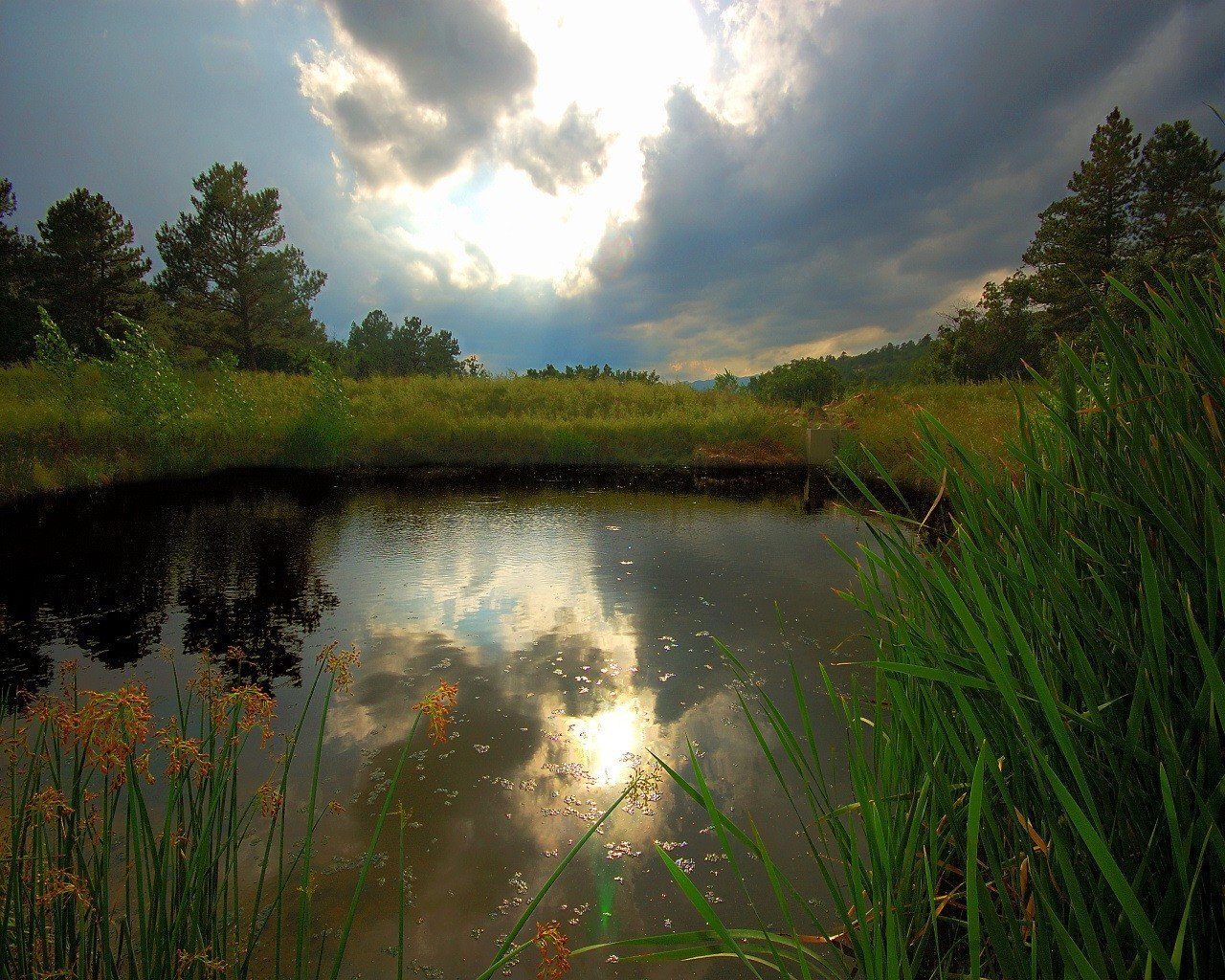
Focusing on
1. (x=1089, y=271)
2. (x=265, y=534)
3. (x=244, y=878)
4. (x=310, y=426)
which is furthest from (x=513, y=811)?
(x=1089, y=271)

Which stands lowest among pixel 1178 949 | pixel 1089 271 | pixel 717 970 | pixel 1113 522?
pixel 717 970

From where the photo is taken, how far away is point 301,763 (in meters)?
2.40

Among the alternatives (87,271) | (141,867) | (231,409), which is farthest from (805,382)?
(87,271)

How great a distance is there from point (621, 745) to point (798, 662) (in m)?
1.33

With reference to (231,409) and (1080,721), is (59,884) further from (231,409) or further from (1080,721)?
(231,409)

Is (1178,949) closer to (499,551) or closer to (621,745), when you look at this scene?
(621,745)

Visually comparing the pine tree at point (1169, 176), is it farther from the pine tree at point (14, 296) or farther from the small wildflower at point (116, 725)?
the pine tree at point (14, 296)

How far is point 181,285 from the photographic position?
1090 inches

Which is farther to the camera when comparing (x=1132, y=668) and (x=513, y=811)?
(x=513, y=811)

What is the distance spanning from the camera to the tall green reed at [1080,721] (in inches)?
21.6

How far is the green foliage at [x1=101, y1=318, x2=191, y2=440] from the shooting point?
9.50 metres

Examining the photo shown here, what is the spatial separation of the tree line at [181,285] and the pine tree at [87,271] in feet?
0.12

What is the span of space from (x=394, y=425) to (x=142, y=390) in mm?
4531

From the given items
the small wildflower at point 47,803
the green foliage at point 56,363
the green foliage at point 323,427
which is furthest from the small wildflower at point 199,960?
the green foliage at point 56,363
